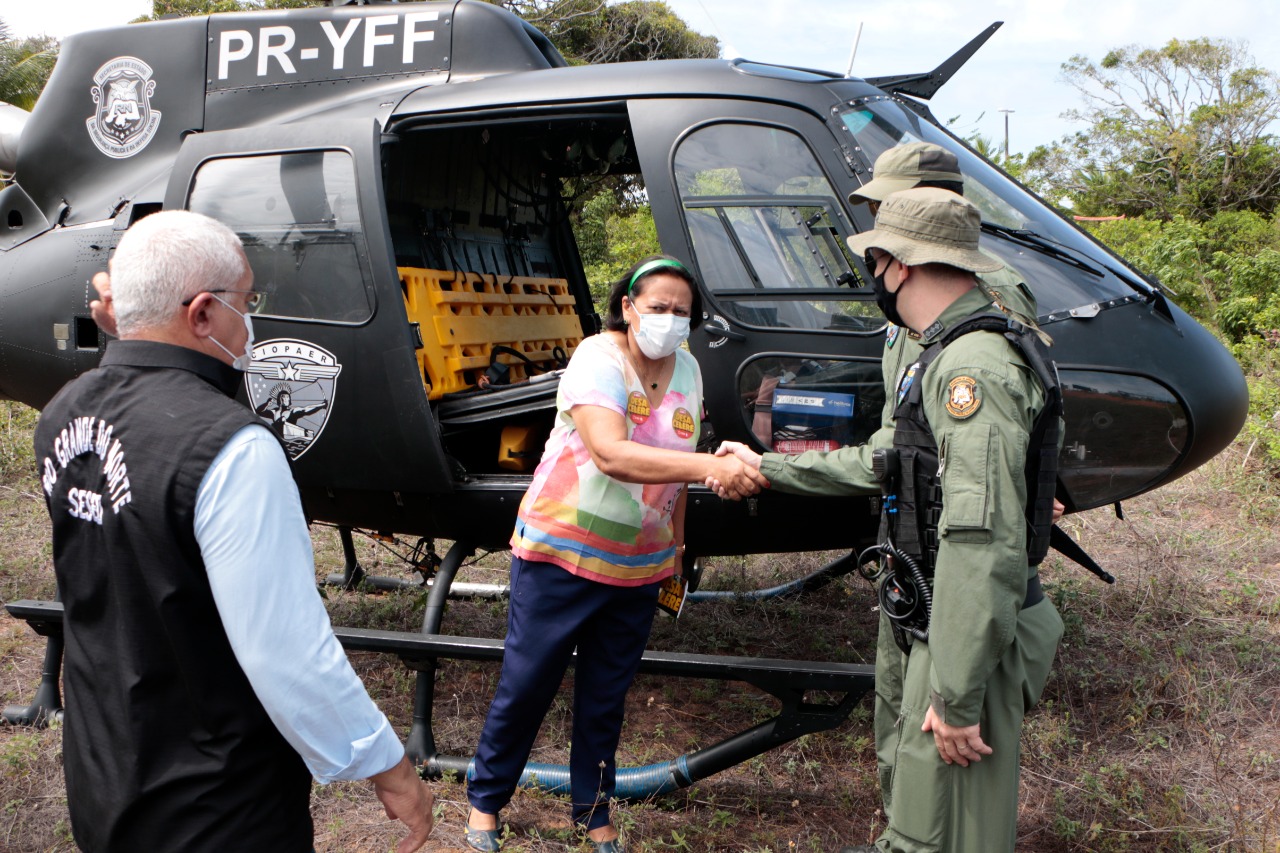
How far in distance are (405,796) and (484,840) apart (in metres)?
1.41

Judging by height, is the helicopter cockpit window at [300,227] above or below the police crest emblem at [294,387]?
above

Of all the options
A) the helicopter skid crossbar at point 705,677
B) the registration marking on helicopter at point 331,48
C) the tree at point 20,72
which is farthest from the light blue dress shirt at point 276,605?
the tree at point 20,72

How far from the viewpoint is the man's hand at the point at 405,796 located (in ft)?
5.67

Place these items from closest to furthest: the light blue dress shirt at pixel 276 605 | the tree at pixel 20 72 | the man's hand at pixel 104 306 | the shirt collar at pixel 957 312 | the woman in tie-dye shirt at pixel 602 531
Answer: the light blue dress shirt at pixel 276 605
the man's hand at pixel 104 306
the shirt collar at pixel 957 312
the woman in tie-dye shirt at pixel 602 531
the tree at pixel 20 72

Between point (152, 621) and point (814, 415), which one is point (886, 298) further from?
point (152, 621)

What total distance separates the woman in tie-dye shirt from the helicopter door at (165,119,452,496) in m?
0.94

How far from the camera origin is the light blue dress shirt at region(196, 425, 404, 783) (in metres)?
1.53

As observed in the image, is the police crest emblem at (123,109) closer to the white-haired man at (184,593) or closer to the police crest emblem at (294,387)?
the police crest emblem at (294,387)

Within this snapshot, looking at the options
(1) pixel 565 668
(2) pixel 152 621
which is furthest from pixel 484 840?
(2) pixel 152 621

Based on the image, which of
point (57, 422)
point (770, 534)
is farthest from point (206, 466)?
point (770, 534)

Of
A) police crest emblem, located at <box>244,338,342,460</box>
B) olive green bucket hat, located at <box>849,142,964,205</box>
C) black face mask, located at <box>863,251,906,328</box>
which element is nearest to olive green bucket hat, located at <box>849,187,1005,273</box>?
black face mask, located at <box>863,251,906,328</box>

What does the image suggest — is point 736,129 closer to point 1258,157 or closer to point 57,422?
point 57,422

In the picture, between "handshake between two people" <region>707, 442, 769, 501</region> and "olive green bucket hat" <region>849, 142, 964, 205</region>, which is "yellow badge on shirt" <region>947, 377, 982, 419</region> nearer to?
"handshake between two people" <region>707, 442, 769, 501</region>

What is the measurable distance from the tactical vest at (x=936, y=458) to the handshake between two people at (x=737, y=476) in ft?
1.71
